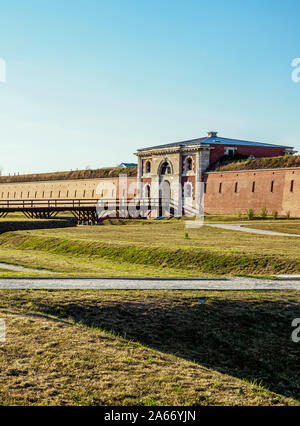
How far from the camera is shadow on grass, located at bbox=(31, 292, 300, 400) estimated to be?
9.27 meters

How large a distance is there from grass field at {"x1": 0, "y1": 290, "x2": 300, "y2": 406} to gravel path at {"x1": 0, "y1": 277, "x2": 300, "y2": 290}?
828mm

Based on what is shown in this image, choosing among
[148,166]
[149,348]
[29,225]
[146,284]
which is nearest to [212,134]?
[148,166]

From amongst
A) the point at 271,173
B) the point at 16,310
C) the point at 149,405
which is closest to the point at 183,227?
the point at 271,173

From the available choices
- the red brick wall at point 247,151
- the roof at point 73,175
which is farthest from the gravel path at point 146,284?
the roof at point 73,175

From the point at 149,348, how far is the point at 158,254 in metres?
12.8

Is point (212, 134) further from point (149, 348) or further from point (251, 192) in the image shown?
point (149, 348)

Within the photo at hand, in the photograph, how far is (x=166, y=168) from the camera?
A: 171 ft

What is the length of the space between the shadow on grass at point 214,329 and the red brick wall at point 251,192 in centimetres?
2821

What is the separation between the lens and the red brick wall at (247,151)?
4812 cm

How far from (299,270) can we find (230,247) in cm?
526

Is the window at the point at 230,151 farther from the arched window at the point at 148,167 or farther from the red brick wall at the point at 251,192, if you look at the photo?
the arched window at the point at 148,167

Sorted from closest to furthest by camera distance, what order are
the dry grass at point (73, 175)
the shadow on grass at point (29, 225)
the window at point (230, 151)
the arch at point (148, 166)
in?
the shadow on grass at point (29, 225), the window at point (230, 151), the arch at point (148, 166), the dry grass at point (73, 175)

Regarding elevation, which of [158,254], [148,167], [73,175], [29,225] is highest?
[148,167]

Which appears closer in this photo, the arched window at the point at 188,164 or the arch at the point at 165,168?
the arched window at the point at 188,164
